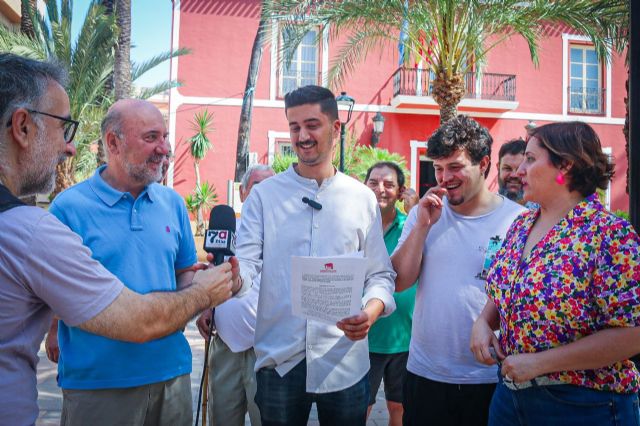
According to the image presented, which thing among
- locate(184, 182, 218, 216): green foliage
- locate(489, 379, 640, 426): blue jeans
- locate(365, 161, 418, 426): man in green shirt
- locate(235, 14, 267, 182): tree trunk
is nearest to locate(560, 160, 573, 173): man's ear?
locate(489, 379, 640, 426): blue jeans

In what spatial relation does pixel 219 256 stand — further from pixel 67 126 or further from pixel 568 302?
pixel 568 302

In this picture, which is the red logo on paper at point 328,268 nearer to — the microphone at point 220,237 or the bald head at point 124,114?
the microphone at point 220,237

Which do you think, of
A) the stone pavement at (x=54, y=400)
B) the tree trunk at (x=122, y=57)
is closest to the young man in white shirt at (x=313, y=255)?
the stone pavement at (x=54, y=400)

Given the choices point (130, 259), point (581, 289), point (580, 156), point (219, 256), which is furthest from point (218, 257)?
point (580, 156)

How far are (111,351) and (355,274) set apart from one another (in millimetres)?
1219

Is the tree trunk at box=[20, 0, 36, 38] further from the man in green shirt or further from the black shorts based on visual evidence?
the black shorts

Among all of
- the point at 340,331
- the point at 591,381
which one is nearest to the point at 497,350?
the point at 591,381

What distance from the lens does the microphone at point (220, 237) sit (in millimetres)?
2332

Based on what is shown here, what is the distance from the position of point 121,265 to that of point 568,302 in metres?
1.97

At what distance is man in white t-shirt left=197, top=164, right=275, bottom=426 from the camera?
3.28 metres

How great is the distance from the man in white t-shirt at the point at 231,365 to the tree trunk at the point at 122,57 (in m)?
7.81

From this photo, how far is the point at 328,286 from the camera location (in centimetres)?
224

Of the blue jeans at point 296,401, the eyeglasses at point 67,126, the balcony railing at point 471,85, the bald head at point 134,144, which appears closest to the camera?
the eyeglasses at point 67,126

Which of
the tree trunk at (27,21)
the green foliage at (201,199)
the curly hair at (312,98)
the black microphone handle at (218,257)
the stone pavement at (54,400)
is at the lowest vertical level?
the stone pavement at (54,400)
